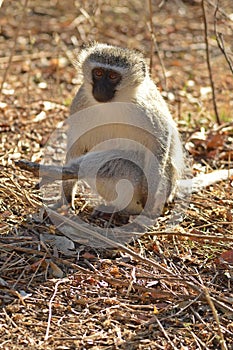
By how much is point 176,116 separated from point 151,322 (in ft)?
12.9

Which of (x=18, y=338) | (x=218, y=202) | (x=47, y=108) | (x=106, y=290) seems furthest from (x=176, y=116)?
(x=18, y=338)

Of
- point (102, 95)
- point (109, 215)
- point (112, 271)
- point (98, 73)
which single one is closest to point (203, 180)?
point (109, 215)

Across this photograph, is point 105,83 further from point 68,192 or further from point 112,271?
point 112,271

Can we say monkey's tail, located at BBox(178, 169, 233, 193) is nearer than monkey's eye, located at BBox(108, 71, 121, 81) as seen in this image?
No

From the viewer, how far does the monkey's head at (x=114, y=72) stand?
16.6 feet

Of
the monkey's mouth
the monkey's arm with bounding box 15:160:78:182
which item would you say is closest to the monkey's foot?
the monkey's arm with bounding box 15:160:78:182

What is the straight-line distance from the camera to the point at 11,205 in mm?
4691

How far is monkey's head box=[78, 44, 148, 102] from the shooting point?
5051 millimetres

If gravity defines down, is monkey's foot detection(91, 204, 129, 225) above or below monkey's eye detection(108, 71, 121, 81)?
below

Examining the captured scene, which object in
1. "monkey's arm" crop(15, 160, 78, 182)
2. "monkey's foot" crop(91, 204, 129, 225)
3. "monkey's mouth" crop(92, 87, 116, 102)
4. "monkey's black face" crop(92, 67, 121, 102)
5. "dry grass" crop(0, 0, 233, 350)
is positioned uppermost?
"monkey's black face" crop(92, 67, 121, 102)

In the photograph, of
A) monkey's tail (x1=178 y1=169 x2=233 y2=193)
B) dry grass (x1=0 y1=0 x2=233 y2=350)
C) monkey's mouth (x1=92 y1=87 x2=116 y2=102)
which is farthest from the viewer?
monkey's tail (x1=178 y1=169 x2=233 y2=193)

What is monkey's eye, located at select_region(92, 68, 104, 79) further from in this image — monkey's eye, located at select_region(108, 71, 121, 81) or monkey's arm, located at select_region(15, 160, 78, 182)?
monkey's arm, located at select_region(15, 160, 78, 182)

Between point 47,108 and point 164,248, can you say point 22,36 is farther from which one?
point 164,248

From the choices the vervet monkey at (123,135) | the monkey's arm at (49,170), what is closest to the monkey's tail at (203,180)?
the vervet monkey at (123,135)
